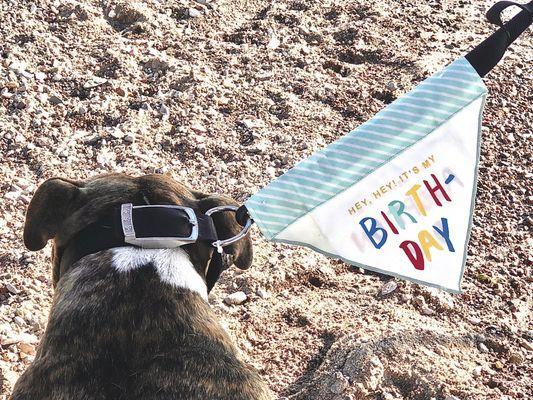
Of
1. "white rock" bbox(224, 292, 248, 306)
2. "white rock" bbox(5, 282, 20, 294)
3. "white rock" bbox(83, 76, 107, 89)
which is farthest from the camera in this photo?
"white rock" bbox(83, 76, 107, 89)

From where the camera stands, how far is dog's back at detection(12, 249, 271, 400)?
9.28ft

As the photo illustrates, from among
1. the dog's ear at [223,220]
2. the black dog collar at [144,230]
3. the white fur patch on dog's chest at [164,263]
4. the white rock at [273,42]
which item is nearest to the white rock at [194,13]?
the white rock at [273,42]

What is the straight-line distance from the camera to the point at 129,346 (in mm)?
2893

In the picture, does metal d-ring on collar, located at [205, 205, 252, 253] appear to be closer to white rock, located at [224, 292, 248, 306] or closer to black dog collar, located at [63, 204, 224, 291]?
black dog collar, located at [63, 204, 224, 291]

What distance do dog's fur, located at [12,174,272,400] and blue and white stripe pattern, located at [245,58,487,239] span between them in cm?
40

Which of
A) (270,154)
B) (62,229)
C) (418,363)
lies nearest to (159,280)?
(62,229)

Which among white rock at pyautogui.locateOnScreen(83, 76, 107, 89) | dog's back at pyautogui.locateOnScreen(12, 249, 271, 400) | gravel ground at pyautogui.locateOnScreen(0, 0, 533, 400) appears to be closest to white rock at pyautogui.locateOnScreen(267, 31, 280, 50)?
gravel ground at pyautogui.locateOnScreen(0, 0, 533, 400)

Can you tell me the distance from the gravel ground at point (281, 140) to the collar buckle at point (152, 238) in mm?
1242

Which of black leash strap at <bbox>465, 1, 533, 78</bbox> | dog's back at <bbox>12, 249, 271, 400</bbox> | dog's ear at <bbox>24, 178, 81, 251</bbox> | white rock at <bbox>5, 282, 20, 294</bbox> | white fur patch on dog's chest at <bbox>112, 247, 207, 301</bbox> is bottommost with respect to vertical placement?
white rock at <bbox>5, 282, 20, 294</bbox>

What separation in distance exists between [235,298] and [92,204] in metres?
1.34

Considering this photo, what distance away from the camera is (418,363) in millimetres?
3949

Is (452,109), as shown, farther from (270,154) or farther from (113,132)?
(113,132)

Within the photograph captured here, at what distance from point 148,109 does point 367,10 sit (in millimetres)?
1973

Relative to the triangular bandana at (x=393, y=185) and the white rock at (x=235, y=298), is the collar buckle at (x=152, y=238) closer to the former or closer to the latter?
the triangular bandana at (x=393, y=185)
